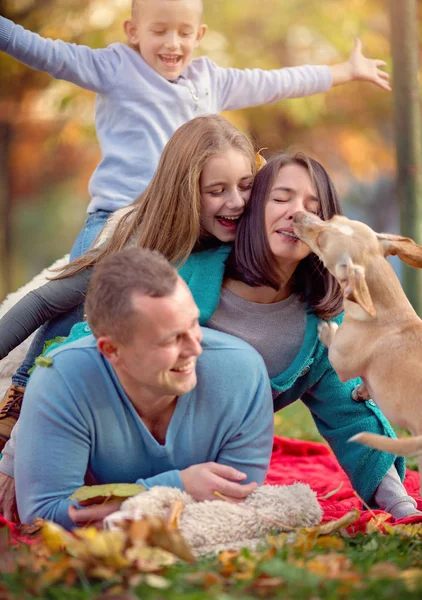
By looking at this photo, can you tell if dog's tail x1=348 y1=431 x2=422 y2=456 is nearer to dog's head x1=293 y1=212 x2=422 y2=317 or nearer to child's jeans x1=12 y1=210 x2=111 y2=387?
dog's head x1=293 y1=212 x2=422 y2=317

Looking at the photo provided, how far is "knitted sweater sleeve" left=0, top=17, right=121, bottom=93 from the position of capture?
4137 mm

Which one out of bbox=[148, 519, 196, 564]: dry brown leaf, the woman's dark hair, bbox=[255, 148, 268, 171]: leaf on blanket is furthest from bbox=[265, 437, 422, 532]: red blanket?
bbox=[255, 148, 268, 171]: leaf on blanket

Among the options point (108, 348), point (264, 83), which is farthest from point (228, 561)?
point (264, 83)

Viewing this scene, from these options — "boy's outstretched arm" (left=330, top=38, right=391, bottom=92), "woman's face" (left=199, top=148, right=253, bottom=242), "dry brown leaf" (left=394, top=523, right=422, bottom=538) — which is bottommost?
"dry brown leaf" (left=394, top=523, right=422, bottom=538)

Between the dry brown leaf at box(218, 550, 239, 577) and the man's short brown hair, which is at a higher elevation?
the man's short brown hair

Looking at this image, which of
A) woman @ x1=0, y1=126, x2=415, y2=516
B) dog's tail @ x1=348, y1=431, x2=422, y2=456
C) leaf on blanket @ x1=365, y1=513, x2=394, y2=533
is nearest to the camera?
dog's tail @ x1=348, y1=431, x2=422, y2=456

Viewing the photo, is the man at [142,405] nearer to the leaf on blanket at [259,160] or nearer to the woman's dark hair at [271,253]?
the woman's dark hair at [271,253]

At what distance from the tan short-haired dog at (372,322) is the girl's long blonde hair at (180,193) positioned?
0.45 meters

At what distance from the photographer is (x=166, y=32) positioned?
4.16 metres

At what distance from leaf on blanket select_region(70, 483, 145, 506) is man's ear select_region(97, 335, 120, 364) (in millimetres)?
410

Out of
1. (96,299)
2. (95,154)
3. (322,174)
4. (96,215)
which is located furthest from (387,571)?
(95,154)

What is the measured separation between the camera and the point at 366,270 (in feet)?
10.7

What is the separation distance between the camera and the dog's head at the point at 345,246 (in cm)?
309

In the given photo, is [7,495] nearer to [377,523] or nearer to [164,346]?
[164,346]
